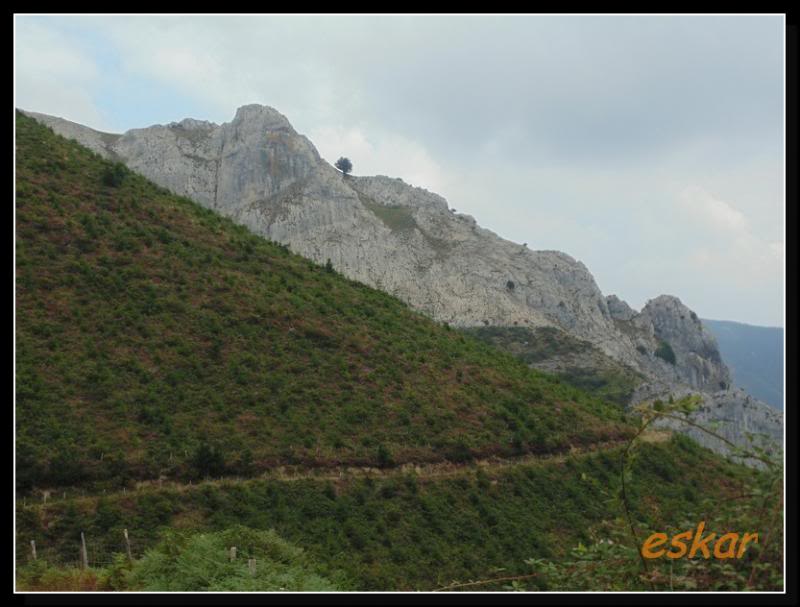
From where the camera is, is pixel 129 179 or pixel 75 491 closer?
pixel 75 491

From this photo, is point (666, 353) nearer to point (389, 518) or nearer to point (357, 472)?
point (357, 472)

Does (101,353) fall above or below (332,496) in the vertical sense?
above

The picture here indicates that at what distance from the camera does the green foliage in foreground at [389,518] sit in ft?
65.1

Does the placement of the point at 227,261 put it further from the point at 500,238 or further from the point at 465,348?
the point at 500,238

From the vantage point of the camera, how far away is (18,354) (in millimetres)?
25406

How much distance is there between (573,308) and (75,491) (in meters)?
125

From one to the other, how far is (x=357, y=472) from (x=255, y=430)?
15.1 feet

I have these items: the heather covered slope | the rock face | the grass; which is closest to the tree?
the rock face

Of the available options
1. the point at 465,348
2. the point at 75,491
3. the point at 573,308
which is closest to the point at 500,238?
the point at 573,308

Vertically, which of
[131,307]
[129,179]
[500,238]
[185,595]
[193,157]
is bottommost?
[185,595]

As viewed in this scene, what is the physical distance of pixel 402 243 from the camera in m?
142

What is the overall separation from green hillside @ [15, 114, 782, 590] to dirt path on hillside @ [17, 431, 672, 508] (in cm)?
9

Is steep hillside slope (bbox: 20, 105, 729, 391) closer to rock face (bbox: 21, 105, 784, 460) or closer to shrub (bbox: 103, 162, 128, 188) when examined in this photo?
rock face (bbox: 21, 105, 784, 460)

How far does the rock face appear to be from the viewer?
5167 inches
